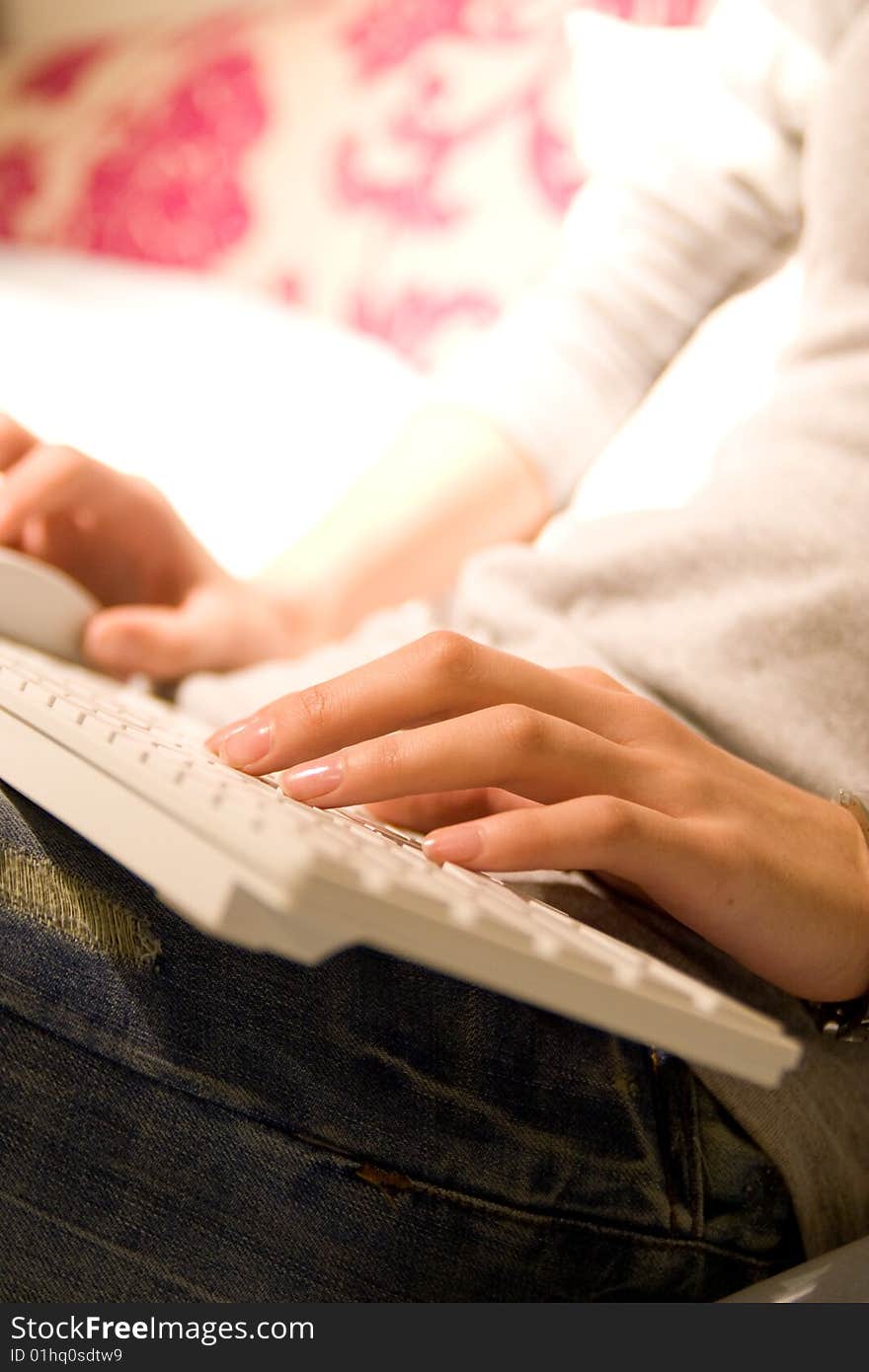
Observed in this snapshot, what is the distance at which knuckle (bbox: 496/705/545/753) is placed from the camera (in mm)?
424

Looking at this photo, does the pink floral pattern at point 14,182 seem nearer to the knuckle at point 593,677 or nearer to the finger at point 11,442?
the finger at point 11,442

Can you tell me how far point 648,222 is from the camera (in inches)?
31.7

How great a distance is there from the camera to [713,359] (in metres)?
0.82

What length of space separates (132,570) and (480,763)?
1.40ft

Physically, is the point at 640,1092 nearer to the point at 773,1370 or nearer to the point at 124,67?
the point at 773,1370

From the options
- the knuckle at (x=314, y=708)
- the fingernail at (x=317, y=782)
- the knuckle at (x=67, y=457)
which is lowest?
the fingernail at (x=317, y=782)

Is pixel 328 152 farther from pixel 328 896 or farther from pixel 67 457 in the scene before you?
pixel 328 896

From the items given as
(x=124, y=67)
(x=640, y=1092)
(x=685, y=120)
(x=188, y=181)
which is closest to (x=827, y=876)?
(x=640, y=1092)

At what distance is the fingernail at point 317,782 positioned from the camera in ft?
1.30

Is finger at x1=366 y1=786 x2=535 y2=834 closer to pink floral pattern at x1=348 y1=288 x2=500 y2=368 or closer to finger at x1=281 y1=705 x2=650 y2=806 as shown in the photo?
finger at x1=281 y1=705 x2=650 y2=806

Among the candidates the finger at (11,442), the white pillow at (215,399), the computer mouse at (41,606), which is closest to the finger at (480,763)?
the computer mouse at (41,606)

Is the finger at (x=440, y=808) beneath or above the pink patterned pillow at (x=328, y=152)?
beneath

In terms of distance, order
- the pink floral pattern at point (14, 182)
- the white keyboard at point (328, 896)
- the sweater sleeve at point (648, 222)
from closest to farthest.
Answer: the white keyboard at point (328, 896) < the sweater sleeve at point (648, 222) < the pink floral pattern at point (14, 182)

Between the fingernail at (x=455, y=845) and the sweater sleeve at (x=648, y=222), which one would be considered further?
the sweater sleeve at (x=648, y=222)
